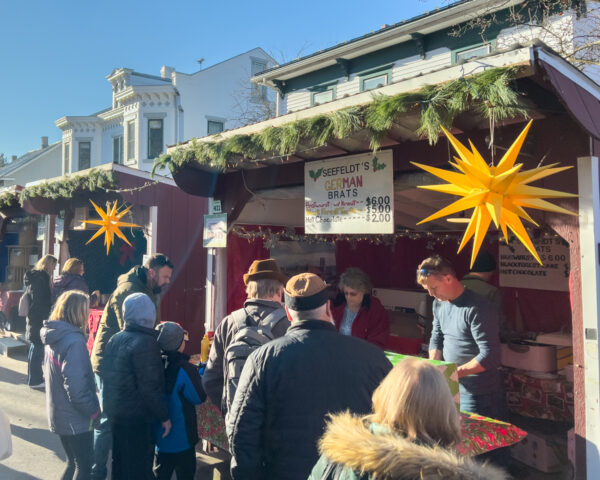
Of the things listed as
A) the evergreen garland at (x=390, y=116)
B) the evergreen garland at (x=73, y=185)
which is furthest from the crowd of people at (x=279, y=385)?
the evergreen garland at (x=73, y=185)

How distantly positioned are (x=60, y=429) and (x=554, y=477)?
4.10 m

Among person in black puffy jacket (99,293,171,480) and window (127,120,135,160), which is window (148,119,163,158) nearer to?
window (127,120,135,160)

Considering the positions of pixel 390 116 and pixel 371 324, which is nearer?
pixel 390 116

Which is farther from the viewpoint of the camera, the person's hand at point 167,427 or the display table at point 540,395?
the display table at point 540,395

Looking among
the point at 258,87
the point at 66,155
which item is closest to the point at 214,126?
the point at 258,87

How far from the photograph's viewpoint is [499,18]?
1177 centimetres

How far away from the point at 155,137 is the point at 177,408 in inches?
891

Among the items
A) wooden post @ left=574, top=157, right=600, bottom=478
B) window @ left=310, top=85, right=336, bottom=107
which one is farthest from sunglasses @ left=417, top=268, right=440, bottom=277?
window @ left=310, top=85, right=336, bottom=107

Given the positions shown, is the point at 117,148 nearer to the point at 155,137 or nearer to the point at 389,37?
the point at 155,137

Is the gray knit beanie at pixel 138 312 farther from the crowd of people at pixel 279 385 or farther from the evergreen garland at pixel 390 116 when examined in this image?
the evergreen garland at pixel 390 116

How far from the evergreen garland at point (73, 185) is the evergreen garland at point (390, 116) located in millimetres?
3002

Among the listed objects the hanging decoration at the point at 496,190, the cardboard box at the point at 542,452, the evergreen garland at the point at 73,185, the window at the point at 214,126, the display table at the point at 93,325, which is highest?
the window at the point at 214,126

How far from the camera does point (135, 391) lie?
318 cm

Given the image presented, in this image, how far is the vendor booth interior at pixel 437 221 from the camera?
316 centimetres
